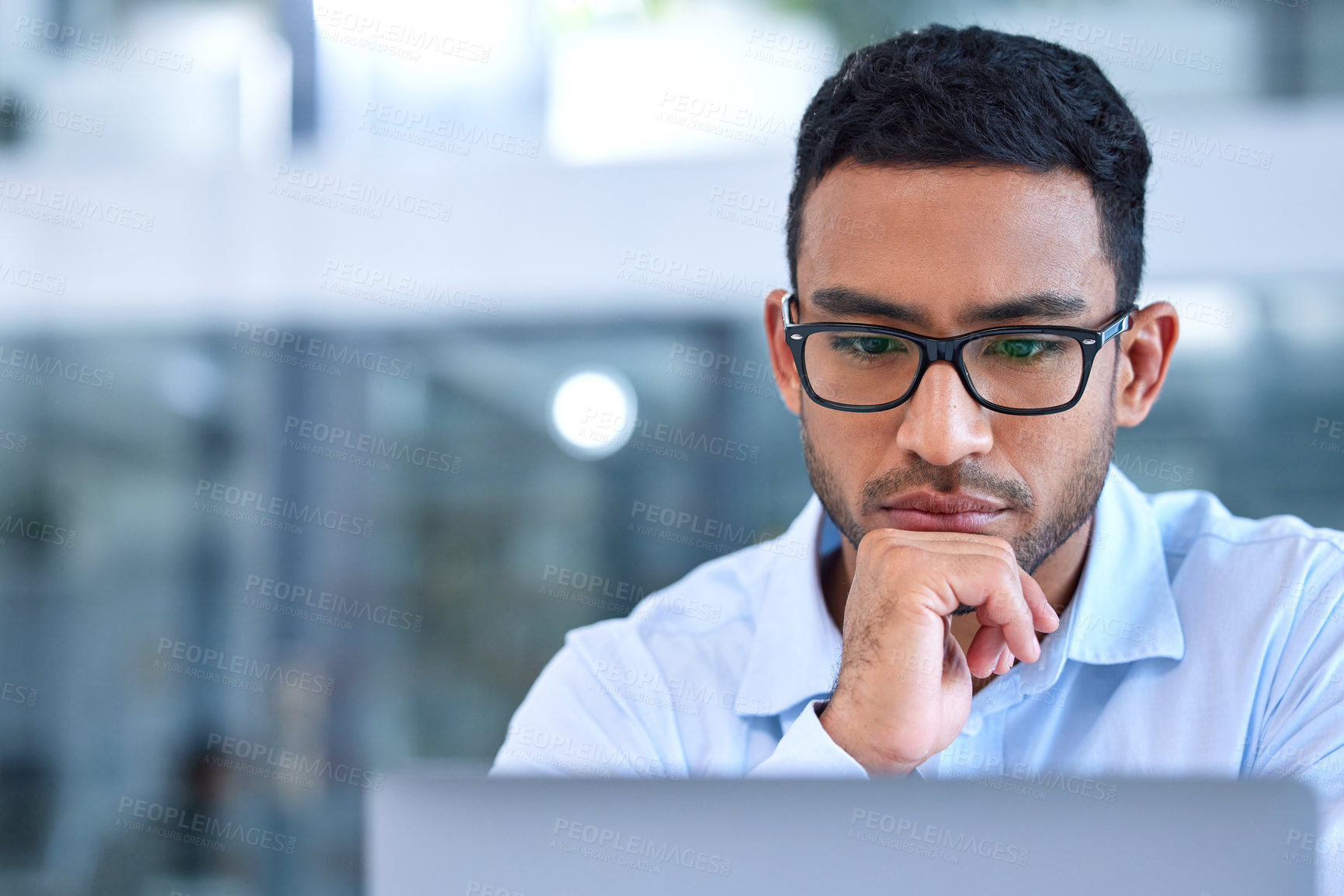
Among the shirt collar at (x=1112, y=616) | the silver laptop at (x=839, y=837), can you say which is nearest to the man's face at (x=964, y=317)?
the shirt collar at (x=1112, y=616)

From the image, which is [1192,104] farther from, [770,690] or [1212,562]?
[770,690]

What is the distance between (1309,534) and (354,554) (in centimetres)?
327

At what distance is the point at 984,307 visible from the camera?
3.94 ft

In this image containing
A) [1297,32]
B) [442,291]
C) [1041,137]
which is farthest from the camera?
[442,291]

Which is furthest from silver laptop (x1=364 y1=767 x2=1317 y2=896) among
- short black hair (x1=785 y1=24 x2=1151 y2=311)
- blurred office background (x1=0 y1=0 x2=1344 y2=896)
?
blurred office background (x1=0 y1=0 x2=1344 y2=896)

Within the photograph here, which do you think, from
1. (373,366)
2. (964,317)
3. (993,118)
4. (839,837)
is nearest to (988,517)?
(964,317)

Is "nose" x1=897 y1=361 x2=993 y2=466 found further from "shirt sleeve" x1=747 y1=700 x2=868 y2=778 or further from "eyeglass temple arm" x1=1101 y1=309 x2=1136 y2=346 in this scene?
"shirt sleeve" x1=747 y1=700 x2=868 y2=778

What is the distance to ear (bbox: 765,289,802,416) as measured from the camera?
149 cm

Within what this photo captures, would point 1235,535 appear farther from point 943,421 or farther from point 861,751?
point 861,751

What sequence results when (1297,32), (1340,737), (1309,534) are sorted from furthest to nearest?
1. (1297,32)
2. (1309,534)
3. (1340,737)

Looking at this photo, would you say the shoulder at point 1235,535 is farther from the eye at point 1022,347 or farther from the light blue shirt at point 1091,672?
the eye at point 1022,347

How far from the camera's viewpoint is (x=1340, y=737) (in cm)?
112

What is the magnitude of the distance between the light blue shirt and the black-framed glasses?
0.31 meters

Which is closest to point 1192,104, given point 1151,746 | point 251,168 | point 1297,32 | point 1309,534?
point 1297,32
